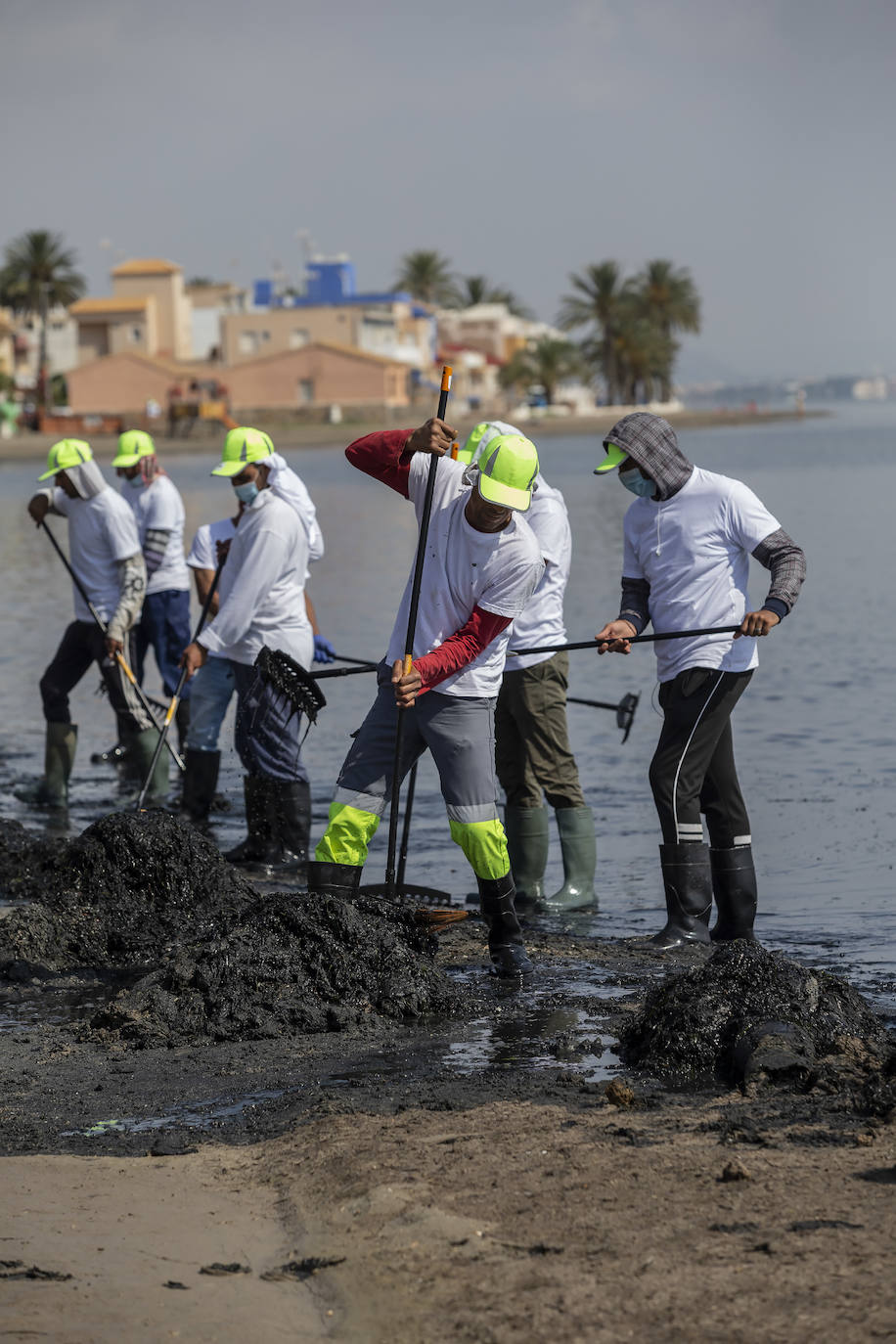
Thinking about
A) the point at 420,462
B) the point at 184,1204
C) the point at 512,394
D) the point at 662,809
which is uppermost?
the point at 512,394

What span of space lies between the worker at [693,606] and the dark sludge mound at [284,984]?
1240 mm

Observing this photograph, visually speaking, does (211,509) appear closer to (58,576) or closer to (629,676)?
(58,576)

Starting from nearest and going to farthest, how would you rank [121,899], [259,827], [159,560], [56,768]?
[121,899]
[259,827]
[56,768]
[159,560]

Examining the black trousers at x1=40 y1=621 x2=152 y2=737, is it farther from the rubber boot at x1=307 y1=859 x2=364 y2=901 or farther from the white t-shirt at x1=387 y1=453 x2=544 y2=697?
the white t-shirt at x1=387 y1=453 x2=544 y2=697

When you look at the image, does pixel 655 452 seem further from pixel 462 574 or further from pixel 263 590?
pixel 263 590

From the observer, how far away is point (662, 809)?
262 inches

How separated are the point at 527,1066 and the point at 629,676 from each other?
10124mm

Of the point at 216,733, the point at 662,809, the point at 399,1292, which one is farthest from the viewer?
the point at 216,733

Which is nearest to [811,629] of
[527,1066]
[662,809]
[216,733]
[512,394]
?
[216,733]

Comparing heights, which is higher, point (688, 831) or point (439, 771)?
point (439, 771)

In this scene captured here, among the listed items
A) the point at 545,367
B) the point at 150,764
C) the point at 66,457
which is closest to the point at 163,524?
the point at 66,457

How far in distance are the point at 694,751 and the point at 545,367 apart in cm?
11084

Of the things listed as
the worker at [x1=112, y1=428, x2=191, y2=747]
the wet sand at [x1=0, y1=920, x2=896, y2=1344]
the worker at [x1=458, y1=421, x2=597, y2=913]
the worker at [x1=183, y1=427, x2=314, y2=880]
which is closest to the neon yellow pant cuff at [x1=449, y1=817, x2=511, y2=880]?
the wet sand at [x1=0, y1=920, x2=896, y2=1344]

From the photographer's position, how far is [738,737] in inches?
487
